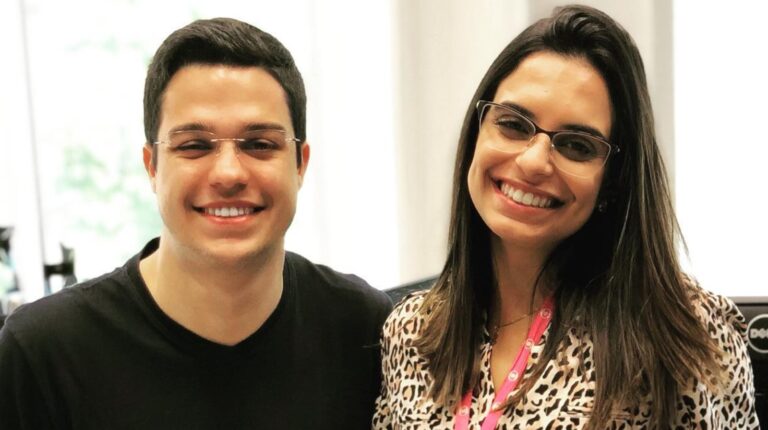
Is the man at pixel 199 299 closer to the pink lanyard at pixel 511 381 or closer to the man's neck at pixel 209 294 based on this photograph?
the man's neck at pixel 209 294

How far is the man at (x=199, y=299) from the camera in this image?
61.9 inches

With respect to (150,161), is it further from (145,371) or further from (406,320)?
(406,320)

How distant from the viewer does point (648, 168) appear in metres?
1.47

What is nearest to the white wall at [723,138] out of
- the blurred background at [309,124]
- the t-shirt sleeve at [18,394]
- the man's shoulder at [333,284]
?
the blurred background at [309,124]

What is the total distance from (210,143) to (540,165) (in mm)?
644

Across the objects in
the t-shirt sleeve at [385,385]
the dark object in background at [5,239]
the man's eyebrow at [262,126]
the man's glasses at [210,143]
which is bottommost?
the t-shirt sleeve at [385,385]

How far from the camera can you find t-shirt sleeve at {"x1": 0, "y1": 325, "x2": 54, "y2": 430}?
156 cm

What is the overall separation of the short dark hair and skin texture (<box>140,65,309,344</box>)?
2 centimetres

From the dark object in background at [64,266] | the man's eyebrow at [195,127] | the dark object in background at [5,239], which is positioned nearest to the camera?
the man's eyebrow at [195,127]

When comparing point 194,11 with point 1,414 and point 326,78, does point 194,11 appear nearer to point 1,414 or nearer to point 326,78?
point 326,78

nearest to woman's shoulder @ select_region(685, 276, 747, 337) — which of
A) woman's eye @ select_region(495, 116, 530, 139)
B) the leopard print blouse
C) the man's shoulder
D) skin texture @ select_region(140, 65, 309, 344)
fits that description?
the leopard print blouse

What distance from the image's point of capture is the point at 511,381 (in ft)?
4.93

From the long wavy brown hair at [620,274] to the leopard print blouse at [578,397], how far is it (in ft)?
0.06

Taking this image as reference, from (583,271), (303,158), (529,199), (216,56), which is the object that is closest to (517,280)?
(583,271)
